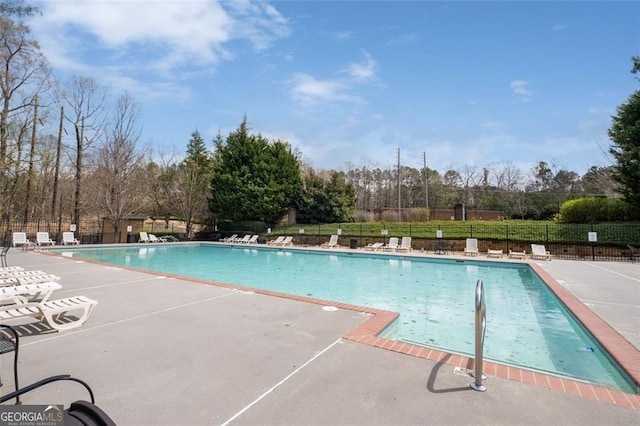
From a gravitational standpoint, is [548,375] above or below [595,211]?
below

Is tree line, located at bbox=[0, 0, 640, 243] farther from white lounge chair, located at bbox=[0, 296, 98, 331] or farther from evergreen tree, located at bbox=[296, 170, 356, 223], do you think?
white lounge chair, located at bbox=[0, 296, 98, 331]

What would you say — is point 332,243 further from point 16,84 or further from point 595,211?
point 16,84

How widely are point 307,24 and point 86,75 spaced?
62.6 feet

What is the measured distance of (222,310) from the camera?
201 inches

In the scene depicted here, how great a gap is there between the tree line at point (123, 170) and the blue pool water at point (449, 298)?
845 cm

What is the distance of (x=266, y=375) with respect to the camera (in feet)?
9.73

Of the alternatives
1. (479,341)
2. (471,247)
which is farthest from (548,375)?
(471,247)

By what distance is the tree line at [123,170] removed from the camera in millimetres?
17250

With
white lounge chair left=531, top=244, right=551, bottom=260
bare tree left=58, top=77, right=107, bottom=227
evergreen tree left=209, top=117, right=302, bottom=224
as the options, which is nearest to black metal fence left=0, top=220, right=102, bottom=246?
bare tree left=58, top=77, right=107, bottom=227

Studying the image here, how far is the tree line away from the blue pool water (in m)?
8.45

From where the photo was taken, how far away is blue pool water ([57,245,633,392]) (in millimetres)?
4383

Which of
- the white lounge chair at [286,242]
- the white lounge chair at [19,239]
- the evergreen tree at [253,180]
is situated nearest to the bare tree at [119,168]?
the white lounge chair at [19,239]

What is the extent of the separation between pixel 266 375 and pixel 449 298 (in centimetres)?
599

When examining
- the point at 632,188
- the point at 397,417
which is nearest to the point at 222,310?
the point at 397,417
